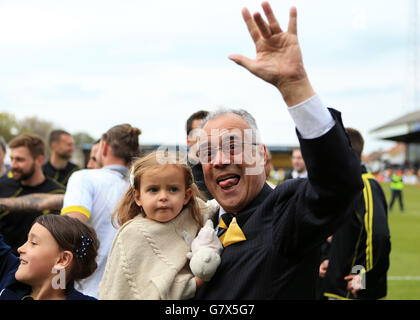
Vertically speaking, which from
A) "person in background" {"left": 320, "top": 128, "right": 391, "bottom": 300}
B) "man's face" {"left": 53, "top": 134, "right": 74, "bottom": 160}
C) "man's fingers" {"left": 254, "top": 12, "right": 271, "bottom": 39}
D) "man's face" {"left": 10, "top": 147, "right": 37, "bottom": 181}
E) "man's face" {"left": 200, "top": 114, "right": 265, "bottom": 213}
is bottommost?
"person in background" {"left": 320, "top": 128, "right": 391, "bottom": 300}

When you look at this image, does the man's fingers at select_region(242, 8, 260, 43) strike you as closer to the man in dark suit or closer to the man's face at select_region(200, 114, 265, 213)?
the man in dark suit

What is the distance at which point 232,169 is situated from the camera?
196 centimetres

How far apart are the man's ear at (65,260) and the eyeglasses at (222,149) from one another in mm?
985

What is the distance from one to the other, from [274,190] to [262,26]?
664 mm

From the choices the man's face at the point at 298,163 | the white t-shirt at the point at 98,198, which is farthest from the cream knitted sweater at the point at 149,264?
the man's face at the point at 298,163

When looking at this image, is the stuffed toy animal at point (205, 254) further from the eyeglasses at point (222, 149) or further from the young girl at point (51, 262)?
the young girl at point (51, 262)

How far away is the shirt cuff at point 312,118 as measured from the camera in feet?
4.86

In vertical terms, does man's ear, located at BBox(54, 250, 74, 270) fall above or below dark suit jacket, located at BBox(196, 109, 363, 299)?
below

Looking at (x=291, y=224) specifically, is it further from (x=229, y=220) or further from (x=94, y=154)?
(x=94, y=154)

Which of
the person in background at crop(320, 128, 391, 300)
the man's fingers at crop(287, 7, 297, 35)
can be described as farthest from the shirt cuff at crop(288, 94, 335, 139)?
the person in background at crop(320, 128, 391, 300)

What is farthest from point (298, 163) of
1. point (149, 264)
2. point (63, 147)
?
point (149, 264)

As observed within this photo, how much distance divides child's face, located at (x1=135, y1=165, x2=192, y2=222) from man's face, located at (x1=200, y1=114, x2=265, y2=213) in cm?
19

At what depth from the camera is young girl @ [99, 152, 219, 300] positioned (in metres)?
1.81
